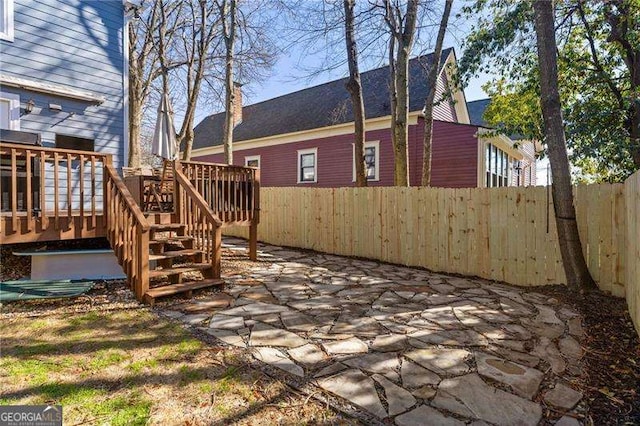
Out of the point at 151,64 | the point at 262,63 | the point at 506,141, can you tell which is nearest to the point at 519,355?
the point at 506,141

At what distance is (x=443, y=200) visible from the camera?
6.29 metres

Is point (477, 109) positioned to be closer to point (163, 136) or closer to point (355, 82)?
point (355, 82)

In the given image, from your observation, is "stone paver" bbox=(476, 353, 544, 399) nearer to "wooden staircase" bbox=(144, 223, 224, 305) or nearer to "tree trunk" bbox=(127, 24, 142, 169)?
"wooden staircase" bbox=(144, 223, 224, 305)

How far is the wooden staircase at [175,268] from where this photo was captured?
416cm

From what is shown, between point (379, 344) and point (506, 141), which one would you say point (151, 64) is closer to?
point (506, 141)

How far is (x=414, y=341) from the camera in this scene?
3.15m

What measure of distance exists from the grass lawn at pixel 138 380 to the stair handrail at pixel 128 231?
0.80 m

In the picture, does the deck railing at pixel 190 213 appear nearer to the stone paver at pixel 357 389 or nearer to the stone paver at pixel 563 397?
the stone paver at pixel 357 389

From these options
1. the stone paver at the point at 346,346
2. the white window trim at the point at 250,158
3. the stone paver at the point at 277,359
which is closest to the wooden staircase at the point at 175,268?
the stone paver at the point at 277,359

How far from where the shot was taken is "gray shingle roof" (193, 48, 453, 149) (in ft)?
41.6

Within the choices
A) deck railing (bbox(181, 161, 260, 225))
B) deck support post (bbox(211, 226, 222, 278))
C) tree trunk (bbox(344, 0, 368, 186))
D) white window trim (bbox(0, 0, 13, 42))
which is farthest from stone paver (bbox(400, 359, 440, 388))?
white window trim (bbox(0, 0, 13, 42))

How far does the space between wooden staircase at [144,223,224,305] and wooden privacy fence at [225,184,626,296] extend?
3551 millimetres

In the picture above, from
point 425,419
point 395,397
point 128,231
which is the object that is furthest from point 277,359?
point 128,231

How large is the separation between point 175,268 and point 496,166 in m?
11.8
